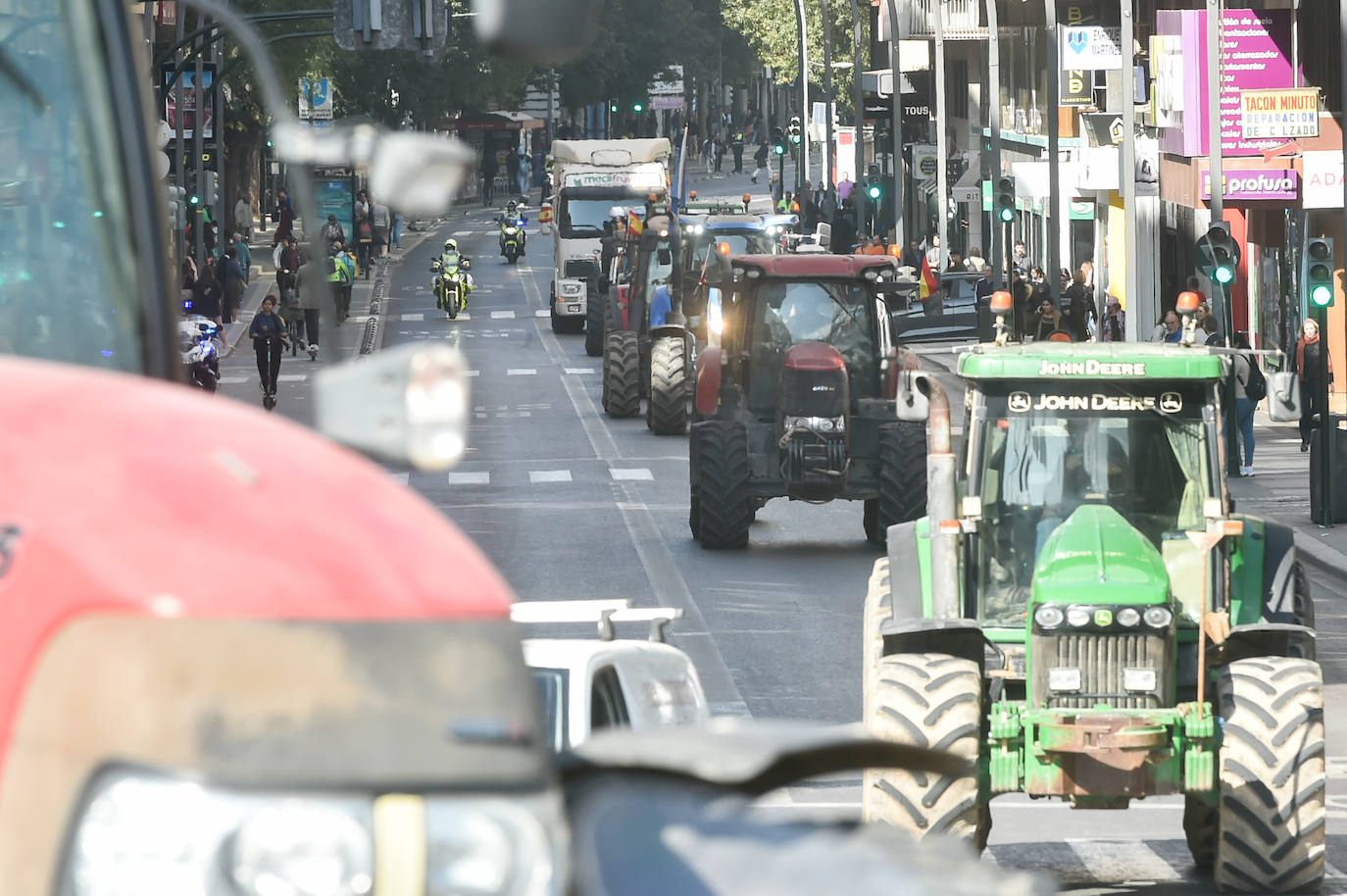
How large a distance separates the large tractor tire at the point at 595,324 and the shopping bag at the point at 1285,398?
21638mm

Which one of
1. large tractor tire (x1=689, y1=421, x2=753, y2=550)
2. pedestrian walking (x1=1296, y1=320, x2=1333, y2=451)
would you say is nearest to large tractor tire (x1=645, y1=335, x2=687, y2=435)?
pedestrian walking (x1=1296, y1=320, x2=1333, y2=451)

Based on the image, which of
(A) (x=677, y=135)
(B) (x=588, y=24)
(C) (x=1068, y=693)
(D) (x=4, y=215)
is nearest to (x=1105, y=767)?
(C) (x=1068, y=693)

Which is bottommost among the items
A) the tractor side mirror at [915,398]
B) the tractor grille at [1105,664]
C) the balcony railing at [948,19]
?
the tractor grille at [1105,664]

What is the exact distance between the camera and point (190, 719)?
7.83 ft

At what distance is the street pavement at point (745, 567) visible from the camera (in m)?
12.4

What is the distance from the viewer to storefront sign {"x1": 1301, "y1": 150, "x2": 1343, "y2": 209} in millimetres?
29641

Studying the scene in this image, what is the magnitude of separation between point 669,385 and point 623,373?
109 inches

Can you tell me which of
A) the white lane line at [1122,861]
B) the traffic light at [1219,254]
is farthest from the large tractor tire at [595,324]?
the white lane line at [1122,861]

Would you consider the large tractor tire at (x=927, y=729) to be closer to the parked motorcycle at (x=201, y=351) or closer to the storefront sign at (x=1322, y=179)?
the storefront sign at (x=1322, y=179)

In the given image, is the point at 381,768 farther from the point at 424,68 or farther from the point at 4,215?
the point at 424,68

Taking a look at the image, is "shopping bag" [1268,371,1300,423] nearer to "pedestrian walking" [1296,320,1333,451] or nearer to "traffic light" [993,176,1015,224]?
"pedestrian walking" [1296,320,1333,451]

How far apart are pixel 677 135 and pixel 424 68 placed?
223ft

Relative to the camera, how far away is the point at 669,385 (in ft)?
115

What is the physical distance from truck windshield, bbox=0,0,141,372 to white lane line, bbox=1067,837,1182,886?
25.2 feet
